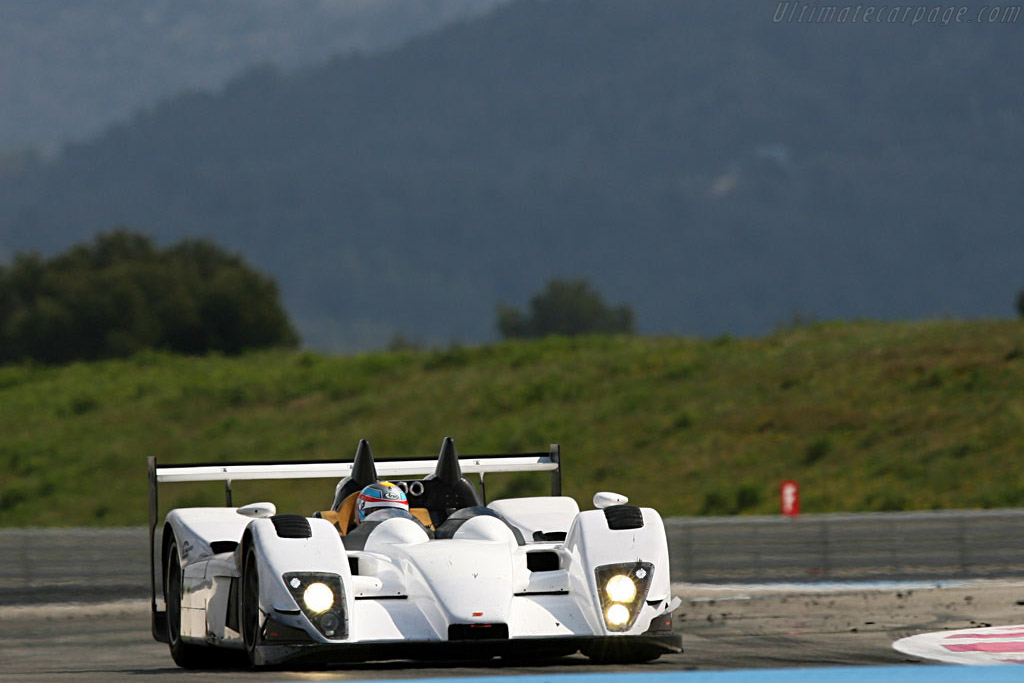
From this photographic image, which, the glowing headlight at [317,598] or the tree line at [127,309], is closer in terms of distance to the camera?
the glowing headlight at [317,598]

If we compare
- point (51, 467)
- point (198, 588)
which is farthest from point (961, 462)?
point (198, 588)

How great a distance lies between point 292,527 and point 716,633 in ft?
17.5

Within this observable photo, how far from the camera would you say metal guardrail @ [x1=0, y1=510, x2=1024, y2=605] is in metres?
18.8

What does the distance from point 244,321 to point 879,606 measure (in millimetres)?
74281

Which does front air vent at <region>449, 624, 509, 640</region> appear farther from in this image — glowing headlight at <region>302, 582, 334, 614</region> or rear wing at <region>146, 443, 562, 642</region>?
rear wing at <region>146, 443, 562, 642</region>

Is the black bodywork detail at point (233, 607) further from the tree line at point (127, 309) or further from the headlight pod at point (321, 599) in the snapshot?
the tree line at point (127, 309)

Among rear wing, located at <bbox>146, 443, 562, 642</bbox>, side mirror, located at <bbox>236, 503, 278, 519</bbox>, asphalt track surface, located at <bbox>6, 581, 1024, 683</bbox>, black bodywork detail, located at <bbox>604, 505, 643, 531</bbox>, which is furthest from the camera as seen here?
rear wing, located at <bbox>146, 443, 562, 642</bbox>

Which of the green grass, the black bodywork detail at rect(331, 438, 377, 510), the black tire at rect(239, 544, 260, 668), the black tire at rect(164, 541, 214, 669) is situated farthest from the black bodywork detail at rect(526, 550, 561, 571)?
the green grass

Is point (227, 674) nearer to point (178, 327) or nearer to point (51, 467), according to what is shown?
point (51, 467)

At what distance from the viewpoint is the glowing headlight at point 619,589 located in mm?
8336

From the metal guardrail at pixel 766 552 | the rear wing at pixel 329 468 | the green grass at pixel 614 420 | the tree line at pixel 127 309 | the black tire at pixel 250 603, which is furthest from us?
the tree line at pixel 127 309

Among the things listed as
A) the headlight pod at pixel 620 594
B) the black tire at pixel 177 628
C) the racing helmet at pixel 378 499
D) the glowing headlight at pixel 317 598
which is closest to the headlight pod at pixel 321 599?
the glowing headlight at pixel 317 598

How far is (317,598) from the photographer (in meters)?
8.00

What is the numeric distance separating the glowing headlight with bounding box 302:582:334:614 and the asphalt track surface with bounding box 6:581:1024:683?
1.84 ft
